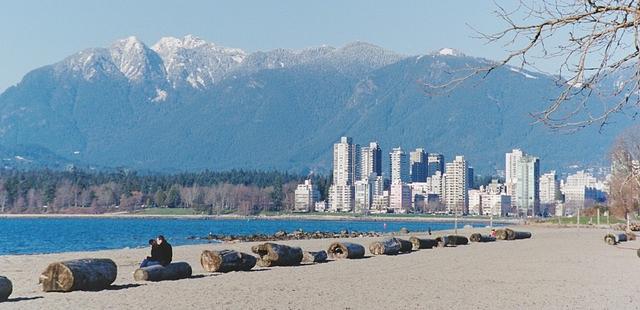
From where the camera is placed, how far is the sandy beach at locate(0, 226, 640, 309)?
20.1 m

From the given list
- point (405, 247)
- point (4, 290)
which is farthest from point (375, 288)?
point (405, 247)

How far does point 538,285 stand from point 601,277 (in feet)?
13.3

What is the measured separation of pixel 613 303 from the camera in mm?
20891

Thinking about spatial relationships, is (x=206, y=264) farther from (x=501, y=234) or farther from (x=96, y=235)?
(x=96, y=235)

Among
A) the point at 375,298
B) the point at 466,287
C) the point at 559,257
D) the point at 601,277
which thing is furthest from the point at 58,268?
the point at 559,257

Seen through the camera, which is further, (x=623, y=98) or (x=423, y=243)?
(x=423, y=243)

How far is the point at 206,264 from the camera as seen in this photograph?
98.1 feet

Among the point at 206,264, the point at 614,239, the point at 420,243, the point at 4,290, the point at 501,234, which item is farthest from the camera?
the point at 501,234

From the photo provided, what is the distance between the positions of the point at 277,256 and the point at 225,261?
126 inches

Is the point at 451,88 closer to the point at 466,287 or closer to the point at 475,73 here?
the point at 475,73

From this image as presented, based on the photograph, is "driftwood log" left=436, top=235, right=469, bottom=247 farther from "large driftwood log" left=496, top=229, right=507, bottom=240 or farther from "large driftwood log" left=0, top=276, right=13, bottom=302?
"large driftwood log" left=0, top=276, right=13, bottom=302

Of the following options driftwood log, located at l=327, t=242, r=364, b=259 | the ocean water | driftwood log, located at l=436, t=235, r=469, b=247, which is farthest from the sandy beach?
the ocean water

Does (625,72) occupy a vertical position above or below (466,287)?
above

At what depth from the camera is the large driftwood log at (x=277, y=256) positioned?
3274 centimetres
